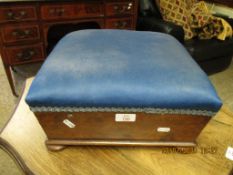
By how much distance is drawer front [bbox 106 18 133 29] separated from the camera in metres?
1.67

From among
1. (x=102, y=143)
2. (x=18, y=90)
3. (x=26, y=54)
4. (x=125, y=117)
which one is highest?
(x=125, y=117)

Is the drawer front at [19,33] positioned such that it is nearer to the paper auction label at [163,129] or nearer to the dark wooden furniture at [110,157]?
the dark wooden furniture at [110,157]

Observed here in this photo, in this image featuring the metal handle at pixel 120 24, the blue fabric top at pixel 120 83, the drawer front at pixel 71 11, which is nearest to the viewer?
the blue fabric top at pixel 120 83

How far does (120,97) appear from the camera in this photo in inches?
22.0

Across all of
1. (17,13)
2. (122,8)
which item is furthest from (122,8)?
(17,13)

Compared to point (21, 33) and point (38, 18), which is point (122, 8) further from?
point (21, 33)

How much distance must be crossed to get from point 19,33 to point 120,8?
0.76 m

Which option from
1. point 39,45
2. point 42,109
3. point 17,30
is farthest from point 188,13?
point 42,109

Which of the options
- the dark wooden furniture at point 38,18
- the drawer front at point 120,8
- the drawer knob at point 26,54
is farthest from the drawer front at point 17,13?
the drawer front at point 120,8

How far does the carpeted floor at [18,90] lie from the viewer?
3.94ft

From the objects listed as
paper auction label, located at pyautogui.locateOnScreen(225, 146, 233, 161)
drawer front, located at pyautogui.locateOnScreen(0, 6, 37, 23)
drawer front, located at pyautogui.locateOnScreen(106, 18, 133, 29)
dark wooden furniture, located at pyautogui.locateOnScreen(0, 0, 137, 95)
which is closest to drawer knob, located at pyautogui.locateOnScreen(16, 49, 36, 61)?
dark wooden furniture, located at pyautogui.locateOnScreen(0, 0, 137, 95)

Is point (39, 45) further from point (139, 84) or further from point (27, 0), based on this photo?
point (139, 84)

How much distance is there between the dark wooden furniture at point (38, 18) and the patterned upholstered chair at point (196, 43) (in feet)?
0.75

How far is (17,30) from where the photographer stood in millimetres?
1422
